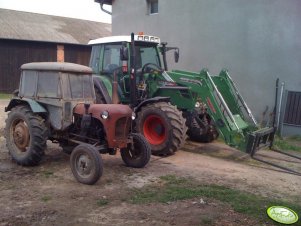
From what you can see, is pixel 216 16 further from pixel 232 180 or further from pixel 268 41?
pixel 232 180

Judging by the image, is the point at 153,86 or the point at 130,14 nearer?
the point at 153,86

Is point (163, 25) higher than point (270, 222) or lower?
higher

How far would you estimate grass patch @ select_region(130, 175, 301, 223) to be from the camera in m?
4.89

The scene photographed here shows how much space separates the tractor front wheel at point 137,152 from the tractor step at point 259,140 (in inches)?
74.4

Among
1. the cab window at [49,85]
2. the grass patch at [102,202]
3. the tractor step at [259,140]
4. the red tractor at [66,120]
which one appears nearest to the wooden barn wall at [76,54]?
the red tractor at [66,120]

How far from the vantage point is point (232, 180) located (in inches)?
243

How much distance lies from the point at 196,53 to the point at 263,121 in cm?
328

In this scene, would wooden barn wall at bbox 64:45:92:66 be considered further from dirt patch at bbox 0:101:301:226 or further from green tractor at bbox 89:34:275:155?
dirt patch at bbox 0:101:301:226

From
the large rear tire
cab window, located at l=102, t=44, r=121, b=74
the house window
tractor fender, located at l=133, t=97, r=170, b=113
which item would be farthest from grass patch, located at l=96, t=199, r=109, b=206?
the house window

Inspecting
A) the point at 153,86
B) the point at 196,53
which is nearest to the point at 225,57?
the point at 196,53

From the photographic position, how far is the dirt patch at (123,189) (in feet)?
14.9

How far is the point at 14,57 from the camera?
20.3 metres


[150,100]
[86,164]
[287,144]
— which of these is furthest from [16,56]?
[86,164]

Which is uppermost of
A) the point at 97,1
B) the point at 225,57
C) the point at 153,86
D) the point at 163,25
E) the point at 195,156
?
the point at 97,1
